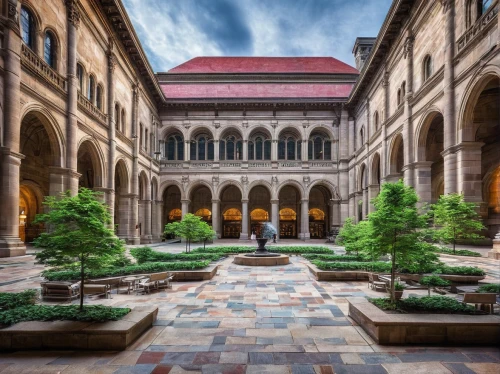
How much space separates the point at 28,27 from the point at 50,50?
1759 millimetres

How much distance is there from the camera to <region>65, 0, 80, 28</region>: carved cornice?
17094 millimetres

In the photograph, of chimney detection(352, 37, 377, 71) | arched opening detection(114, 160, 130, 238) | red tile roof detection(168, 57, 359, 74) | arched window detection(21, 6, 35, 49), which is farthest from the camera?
chimney detection(352, 37, 377, 71)

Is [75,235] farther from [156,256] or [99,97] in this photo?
[99,97]

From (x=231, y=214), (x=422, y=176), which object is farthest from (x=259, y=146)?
(x=422, y=176)

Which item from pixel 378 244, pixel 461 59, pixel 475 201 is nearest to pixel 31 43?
pixel 378 244

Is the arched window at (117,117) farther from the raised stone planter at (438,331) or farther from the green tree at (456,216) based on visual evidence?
the raised stone planter at (438,331)

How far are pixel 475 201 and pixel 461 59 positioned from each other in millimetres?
6840

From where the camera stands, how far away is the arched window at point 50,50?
16.0 m

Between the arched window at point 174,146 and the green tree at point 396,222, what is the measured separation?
100ft

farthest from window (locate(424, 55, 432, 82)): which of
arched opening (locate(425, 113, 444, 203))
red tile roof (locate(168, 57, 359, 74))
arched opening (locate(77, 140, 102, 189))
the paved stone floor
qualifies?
arched opening (locate(77, 140, 102, 189))

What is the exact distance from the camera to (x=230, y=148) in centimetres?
3569

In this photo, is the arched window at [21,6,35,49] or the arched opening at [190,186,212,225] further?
the arched opening at [190,186,212,225]

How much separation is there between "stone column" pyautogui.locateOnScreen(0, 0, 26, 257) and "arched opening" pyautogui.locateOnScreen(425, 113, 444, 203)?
2399 cm

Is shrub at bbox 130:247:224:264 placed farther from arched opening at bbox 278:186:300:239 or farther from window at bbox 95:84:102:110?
arched opening at bbox 278:186:300:239
